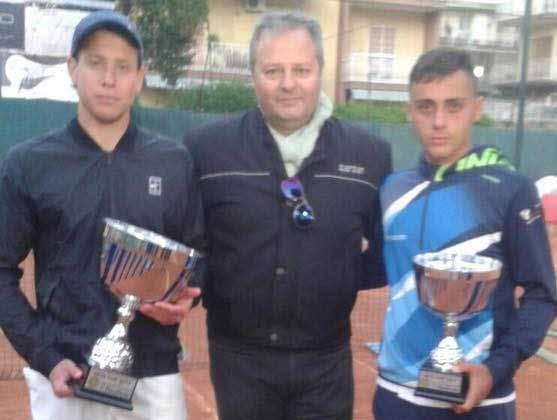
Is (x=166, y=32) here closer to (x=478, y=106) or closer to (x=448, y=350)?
(x=478, y=106)

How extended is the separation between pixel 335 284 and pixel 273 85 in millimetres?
695

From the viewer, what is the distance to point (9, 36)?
25.7 meters

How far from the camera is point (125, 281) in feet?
9.30

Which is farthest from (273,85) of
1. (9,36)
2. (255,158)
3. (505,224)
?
(9,36)

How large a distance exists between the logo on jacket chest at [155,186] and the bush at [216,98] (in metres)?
15.6

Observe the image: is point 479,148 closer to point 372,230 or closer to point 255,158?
point 372,230

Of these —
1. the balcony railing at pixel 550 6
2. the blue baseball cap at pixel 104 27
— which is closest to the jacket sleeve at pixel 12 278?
the blue baseball cap at pixel 104 27

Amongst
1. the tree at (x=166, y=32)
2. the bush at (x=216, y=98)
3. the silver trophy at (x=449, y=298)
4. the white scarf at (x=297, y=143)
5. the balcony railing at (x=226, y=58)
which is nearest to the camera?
the silver trophy at (x=449, y=298)

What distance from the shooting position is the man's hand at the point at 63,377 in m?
2.81

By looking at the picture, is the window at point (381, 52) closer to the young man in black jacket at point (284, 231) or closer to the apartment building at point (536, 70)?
the apartment building at point (536, 70)

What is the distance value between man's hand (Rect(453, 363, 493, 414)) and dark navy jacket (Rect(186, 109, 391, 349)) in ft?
2.26

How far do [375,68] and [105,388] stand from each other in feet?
97.8

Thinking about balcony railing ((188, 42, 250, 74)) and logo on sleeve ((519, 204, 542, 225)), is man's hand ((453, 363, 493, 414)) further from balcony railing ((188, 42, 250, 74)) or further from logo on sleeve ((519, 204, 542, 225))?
balcony railing ((188, 42, 250, 74))

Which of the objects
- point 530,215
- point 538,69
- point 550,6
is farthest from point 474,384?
point 538,69
